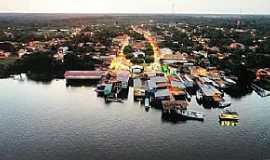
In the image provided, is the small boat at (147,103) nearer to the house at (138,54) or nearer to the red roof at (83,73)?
the red roof at (83,73)

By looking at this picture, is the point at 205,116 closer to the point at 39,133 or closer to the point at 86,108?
the point at 86,108

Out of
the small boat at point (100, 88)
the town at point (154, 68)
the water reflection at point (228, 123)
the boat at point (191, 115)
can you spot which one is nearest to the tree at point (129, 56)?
the town at point (154, 68)

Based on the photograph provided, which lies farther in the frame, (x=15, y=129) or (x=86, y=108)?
(x=86, y=108)

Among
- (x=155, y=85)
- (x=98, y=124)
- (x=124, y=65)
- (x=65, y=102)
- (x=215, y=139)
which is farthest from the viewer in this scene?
(x=124, y=65)

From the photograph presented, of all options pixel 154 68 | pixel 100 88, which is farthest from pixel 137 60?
pixel 100 88

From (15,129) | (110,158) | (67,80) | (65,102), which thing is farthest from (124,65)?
(110,158)

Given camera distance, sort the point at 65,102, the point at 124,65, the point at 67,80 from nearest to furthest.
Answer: the point at 65,102
the point at 67,80
the point at 124,65

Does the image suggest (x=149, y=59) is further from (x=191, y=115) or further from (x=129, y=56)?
(x=191, y=115)
